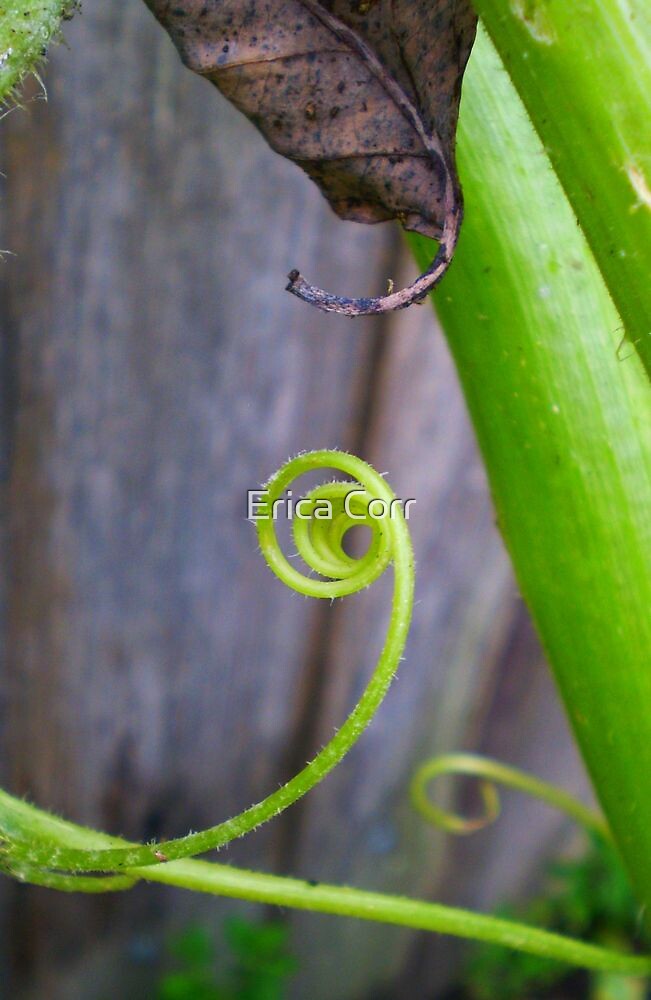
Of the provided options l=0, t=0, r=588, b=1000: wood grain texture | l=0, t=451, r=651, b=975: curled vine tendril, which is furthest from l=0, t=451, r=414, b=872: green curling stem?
l=0, t=0, r=588, b=1000: wood grain texture

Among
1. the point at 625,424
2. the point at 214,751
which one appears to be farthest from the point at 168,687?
the point at 625,424

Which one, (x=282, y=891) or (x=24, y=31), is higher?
(x=24, y=31)

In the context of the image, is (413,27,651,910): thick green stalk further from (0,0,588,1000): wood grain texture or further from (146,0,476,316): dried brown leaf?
(0,0,588,1000): wood grain texture

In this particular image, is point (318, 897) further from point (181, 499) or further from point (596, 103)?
point (181, 499)

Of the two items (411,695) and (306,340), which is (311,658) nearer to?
(411,695)

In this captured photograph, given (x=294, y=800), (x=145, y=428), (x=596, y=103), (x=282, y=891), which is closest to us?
(x=596, y=103)

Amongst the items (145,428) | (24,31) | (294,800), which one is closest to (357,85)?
(24,31)

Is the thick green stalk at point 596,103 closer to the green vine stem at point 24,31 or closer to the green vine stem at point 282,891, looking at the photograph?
the green vine stem at point 24,31

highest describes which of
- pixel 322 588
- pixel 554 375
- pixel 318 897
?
pixel 554 375
